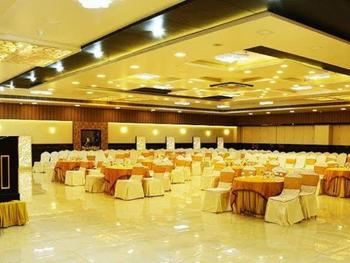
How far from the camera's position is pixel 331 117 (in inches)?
917

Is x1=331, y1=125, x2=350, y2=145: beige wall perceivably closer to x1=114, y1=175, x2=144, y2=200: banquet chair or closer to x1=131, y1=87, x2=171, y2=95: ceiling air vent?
x1=131, y1=87, x2=171, y2=95: ceiling air vent

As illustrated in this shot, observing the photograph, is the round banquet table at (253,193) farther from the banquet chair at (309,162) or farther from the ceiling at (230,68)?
the banquet chair at (309,162)

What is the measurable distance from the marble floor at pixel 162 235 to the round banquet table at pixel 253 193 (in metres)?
0.34

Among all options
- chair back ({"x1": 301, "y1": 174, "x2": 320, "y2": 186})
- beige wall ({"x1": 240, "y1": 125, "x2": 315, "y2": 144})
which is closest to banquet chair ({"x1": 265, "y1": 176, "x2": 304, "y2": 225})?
chair back ({"x1": 301, "y1": 174, "x2": 320, "y2": 186})

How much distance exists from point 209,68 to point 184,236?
489cm

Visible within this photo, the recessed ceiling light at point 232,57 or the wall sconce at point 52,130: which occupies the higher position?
the recessed ceiling light at point 232,57

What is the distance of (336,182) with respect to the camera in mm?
11844

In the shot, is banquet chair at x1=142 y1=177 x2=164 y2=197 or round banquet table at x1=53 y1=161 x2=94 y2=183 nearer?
banquet chair at x1=142 y1=177 x2=164 y2=197

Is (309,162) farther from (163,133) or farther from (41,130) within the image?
(41,130)

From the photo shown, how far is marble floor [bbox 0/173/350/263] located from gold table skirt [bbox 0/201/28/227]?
18 cm

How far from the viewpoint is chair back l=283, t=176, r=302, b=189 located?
8.70 metres

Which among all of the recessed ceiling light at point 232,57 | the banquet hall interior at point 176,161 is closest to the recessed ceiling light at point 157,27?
the banquet hall interior at point 176,161

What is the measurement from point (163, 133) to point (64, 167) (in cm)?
1149

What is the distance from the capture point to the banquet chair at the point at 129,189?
→ 10664 millimetres
